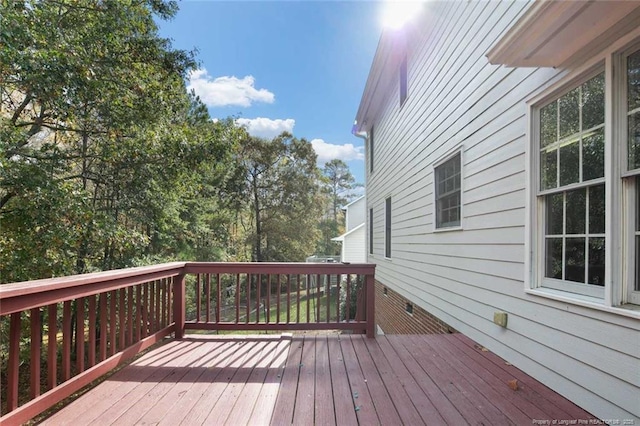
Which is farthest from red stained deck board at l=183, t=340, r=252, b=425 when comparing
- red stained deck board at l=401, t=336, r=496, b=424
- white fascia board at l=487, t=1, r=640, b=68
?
white fascia board at l=487, t=1, r=640, b=68

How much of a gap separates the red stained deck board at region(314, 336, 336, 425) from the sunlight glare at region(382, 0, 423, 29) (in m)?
5.03

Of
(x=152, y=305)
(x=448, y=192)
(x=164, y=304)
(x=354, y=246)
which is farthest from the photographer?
(x=354, y=246)

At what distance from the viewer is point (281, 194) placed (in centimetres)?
1852

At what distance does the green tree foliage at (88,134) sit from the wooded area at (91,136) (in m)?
0.02

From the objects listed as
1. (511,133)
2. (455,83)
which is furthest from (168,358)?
(455,83)

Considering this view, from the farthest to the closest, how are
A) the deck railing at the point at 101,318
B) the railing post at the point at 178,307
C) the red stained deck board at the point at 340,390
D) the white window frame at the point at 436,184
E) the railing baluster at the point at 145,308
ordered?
the white window frame at the point at 436,184
the railing post at the point at 178,307
the railing baluster at the point at 145,308
the red stained deck board at the point at 340,390
the deck railing at the point at 101,318

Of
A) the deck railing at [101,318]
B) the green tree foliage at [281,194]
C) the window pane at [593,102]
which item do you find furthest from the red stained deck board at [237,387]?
the green tree foliage at [281,194]

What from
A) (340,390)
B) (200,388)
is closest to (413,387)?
(340,390)

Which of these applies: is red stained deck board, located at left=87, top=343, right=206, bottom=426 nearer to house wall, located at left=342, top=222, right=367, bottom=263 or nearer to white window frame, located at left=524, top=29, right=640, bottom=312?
white window frame, located at left=524, top=29, right=640, bottom=312

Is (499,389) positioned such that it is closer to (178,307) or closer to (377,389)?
(377,389)

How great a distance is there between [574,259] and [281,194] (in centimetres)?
1695

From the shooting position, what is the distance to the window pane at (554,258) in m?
2.24

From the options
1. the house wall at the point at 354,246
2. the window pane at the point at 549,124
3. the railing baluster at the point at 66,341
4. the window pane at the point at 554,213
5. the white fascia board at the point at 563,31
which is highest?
the white fascia board at the point at 563,31

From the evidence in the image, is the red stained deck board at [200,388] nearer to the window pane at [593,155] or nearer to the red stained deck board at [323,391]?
the red stained deck board at [323,391]
